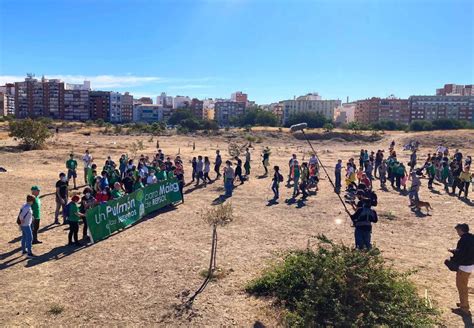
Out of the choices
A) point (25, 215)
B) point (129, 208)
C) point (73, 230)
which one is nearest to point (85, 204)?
point (73, 230)

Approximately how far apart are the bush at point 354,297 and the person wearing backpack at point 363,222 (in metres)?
1.66

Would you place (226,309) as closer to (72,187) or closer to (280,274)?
(280,274)

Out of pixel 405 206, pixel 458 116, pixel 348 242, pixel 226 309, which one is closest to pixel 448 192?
pixel 405 206

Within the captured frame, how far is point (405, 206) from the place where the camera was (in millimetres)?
16844

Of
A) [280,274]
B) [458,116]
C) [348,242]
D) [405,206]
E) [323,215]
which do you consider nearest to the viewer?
[280,274]

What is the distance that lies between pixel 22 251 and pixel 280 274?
6.54 meters

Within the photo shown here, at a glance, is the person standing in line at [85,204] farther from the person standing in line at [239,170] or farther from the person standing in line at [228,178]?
the person standing in line at [239,170]

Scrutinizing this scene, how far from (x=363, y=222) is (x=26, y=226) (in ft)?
26.0

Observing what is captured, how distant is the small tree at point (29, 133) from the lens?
34500 mm

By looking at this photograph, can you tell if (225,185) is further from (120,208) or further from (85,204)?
(85,204)

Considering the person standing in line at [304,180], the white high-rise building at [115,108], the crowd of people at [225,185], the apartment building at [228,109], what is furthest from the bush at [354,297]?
the apartment building at [228,109]

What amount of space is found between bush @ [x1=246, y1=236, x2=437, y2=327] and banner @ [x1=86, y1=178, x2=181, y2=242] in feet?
20.6

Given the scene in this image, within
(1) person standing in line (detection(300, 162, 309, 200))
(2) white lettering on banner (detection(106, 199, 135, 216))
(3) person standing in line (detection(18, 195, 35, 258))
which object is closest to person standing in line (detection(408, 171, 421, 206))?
(1) person standing in line (detection(300, 162, 309, 200))

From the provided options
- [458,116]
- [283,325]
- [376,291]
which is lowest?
[283,325]
